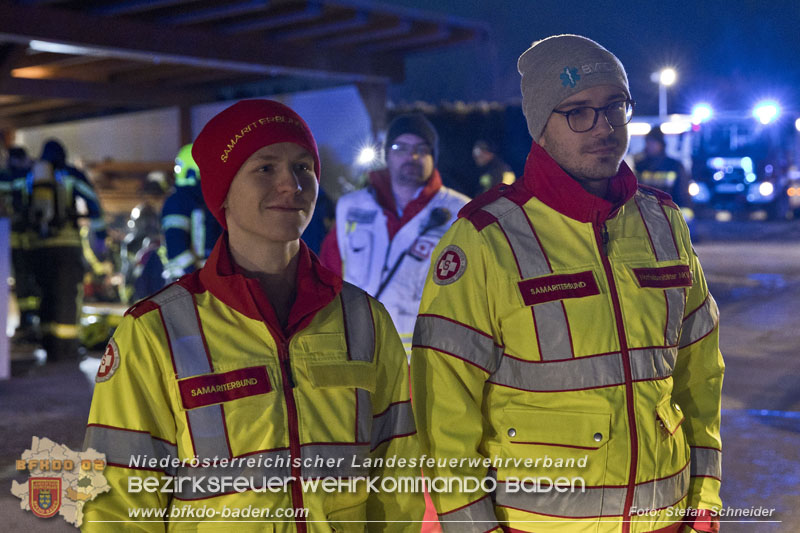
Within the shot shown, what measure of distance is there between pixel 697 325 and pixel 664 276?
0.23m

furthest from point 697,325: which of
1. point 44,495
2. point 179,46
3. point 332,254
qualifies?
point 179,46

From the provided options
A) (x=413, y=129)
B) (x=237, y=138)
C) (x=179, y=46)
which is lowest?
(x=237, y=138)

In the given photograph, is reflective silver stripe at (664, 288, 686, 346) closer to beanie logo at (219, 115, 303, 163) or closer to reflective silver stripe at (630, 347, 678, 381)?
reflective silver stripe at (630, 347, 678, 381)

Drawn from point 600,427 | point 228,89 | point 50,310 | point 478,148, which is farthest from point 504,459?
point 228,89

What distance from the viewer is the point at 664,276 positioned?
7.69ft

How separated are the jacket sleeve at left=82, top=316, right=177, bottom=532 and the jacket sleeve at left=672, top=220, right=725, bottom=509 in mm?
1404

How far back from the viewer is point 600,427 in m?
2.16

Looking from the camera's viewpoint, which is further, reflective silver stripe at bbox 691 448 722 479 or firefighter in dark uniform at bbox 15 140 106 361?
firefighter in dark uniform at bbox 15 140 106 361

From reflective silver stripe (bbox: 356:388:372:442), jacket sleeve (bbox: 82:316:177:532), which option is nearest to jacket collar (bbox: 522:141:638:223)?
reflective silver stripe (bbox: 356:388:372:442)

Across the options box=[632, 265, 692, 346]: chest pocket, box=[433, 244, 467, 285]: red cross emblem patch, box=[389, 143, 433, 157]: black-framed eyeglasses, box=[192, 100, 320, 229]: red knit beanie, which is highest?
box=[389, 143, 433, 157]: black-framed eyeglasses

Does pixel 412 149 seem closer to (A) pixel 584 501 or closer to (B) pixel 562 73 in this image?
(B) pixel 562 73

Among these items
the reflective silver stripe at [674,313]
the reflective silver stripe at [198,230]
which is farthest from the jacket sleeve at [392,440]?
the reflective silver stripe at [198,230]

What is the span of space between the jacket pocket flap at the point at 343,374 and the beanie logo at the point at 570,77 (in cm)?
94

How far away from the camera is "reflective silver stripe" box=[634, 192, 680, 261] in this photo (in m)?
2.39
